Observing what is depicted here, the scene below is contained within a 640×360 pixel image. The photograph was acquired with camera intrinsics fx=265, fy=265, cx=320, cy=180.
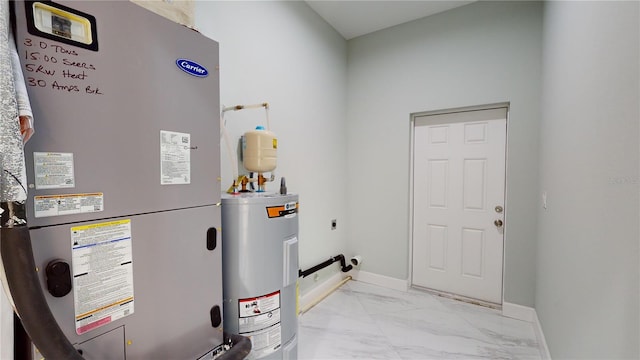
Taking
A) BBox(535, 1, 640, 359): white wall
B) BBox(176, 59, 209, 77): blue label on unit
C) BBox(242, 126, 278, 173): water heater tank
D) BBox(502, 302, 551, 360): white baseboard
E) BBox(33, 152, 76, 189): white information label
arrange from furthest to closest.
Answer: BBox(502, 302, 551, 360): white baseboard < BBox(242, 126, 278, 173): water heater tank < BBox(176, 59, 209, 77): blue label on unit < BBox(535, 1, 640, 359): white wall < BBox(33, 152, 76, 189): white information label

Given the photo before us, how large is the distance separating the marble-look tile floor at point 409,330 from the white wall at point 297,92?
471 millimetres

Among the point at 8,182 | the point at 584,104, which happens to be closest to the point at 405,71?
the point at 584,104

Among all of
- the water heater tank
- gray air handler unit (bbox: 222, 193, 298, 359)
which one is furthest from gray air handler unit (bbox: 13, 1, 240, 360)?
the water heater tank

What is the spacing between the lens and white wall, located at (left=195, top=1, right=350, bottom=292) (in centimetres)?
192

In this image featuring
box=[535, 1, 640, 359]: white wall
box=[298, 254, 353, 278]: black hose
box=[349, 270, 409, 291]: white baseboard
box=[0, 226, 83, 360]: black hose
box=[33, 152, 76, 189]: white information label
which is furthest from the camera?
box=[349, 270, 409, 291]: white baseboard

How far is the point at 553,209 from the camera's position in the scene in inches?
72.6

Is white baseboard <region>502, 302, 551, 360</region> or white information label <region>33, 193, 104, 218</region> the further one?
white baseboard <region>502, 302, 551, 360</region>

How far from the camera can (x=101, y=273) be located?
2.57ft

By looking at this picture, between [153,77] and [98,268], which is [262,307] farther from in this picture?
[153,77]

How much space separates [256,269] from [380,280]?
234 cm

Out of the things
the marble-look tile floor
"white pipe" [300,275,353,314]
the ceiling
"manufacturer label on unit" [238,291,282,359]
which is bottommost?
the marble-look tile floor

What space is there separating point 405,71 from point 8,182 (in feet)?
10.6

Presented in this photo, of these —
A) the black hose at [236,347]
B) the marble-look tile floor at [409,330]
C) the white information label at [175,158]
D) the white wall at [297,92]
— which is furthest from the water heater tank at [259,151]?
the marble-look tile floor at [409,330]

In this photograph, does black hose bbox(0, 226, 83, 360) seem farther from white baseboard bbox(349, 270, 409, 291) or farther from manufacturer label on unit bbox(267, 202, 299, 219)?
white baseboard bbox(349, 270, 409, 291)
